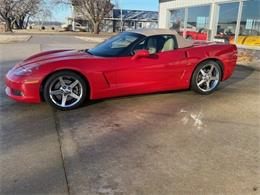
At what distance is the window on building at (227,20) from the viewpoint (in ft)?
39.9

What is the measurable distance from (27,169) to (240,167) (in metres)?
2.22

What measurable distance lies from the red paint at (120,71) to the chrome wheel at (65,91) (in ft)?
0.56

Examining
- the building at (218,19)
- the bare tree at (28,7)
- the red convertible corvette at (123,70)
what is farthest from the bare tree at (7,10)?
the red convertible corvette at (123,70)

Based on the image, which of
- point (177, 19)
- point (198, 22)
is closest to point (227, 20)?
point (198, 22)

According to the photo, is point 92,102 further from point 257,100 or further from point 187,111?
point 257,100

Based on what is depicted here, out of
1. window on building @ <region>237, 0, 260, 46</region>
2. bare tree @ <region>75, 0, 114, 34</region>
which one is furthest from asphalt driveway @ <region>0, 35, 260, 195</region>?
bare tree @ <region>75, 0, 114, 34</region>

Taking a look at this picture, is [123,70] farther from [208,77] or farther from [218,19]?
[218,19]

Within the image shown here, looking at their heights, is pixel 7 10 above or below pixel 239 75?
above

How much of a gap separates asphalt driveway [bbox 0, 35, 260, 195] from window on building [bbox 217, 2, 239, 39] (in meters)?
7.84

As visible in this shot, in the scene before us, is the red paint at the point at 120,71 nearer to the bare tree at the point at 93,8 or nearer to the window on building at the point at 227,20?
the window on building at the point at 227,20

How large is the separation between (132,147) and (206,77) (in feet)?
9.90

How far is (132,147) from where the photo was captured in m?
3.50

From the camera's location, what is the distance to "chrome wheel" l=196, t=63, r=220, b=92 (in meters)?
5.86

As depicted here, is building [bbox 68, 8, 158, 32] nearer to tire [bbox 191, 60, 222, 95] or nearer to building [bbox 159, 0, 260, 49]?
→ building [bbox 159, 0, 260, 49]
